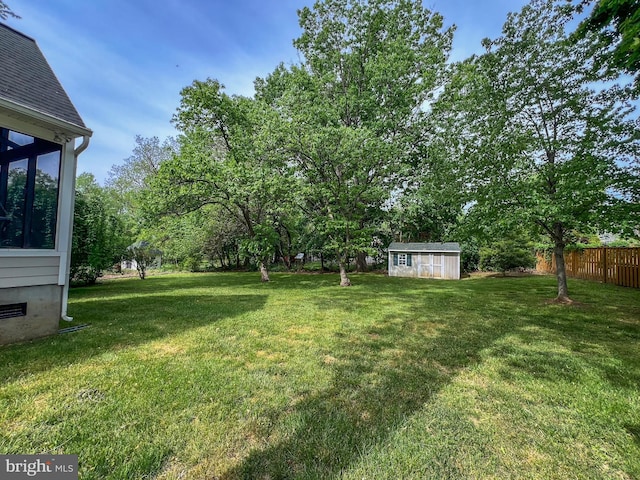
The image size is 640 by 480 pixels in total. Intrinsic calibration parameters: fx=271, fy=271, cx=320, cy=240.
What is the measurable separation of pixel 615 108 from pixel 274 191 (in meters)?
10.3

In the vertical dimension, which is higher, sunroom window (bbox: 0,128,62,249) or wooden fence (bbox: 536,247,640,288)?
sunroom window (bbox: 0,128,62,249)

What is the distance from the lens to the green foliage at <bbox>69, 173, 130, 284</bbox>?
10.9m

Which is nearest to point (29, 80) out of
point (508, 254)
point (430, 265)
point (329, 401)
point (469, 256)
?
point (329, 401)

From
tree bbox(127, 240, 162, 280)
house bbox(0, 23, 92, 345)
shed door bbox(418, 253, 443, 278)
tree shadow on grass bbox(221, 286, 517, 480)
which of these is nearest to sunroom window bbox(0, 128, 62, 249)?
house bbox(0, 23, 92, 345)

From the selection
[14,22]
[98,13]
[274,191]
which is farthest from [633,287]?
[14,22]

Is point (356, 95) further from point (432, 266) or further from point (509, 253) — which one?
point (509, 253)

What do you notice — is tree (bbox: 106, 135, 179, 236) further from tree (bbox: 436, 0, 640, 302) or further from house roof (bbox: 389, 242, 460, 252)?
tree (bbox: 436, 0, 640, 302)

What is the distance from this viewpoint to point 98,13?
20.9 ft

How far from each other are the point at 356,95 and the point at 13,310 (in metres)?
15.0

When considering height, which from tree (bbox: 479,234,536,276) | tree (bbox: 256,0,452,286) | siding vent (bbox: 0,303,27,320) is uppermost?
tree (bbox: 256,0,452,286)

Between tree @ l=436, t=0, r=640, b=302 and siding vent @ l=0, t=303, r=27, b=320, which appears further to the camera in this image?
tree @ l=436, t=0, r=640, b=302

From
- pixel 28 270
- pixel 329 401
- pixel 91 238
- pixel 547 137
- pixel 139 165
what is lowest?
pixel 329 401

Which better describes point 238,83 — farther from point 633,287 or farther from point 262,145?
point 633,287

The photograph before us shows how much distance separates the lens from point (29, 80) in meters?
4.71
